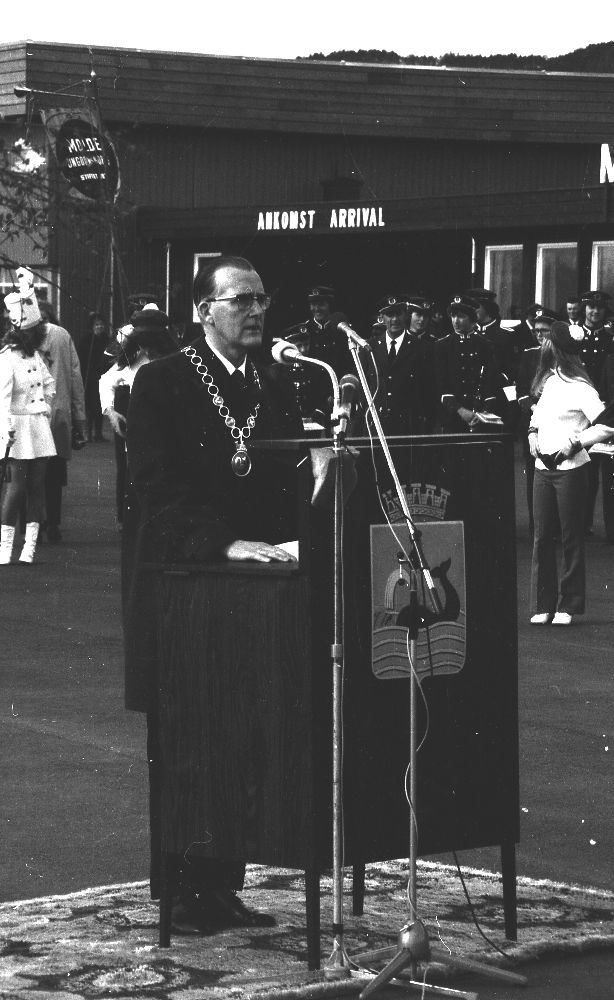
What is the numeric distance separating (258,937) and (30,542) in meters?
10.3

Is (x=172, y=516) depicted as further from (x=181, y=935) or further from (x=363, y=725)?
(x=181, y=935)

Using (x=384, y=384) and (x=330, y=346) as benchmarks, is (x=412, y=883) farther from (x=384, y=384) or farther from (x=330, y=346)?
(x=330, y=346)

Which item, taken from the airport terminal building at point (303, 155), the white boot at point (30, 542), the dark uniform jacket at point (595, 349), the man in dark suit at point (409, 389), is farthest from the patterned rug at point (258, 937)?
the airport terminal building at point (303, 155)

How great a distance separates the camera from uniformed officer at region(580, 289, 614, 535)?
715 inches

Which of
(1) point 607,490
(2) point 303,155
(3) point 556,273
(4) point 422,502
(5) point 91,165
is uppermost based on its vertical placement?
(2) point 303,155

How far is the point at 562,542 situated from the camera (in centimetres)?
1255

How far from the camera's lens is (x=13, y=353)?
15297 mm

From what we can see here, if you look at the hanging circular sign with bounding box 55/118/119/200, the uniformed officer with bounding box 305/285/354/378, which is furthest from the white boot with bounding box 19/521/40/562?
the uniformed officer with bounding box 305/285/354/378

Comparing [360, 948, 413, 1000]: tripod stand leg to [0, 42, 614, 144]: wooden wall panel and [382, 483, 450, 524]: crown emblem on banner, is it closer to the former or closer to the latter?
[382, 483, 450, 524]: crown emblem on banner

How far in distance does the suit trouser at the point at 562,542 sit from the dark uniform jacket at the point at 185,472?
6.98m

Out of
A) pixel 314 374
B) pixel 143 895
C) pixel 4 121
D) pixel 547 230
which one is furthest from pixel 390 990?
pixel 547 230

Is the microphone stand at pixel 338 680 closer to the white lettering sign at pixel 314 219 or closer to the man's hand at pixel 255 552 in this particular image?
the man's hand at pixel 255 552

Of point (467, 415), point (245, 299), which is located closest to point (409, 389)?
point (467, 415)

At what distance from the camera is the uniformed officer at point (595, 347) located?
18156 millimetres
